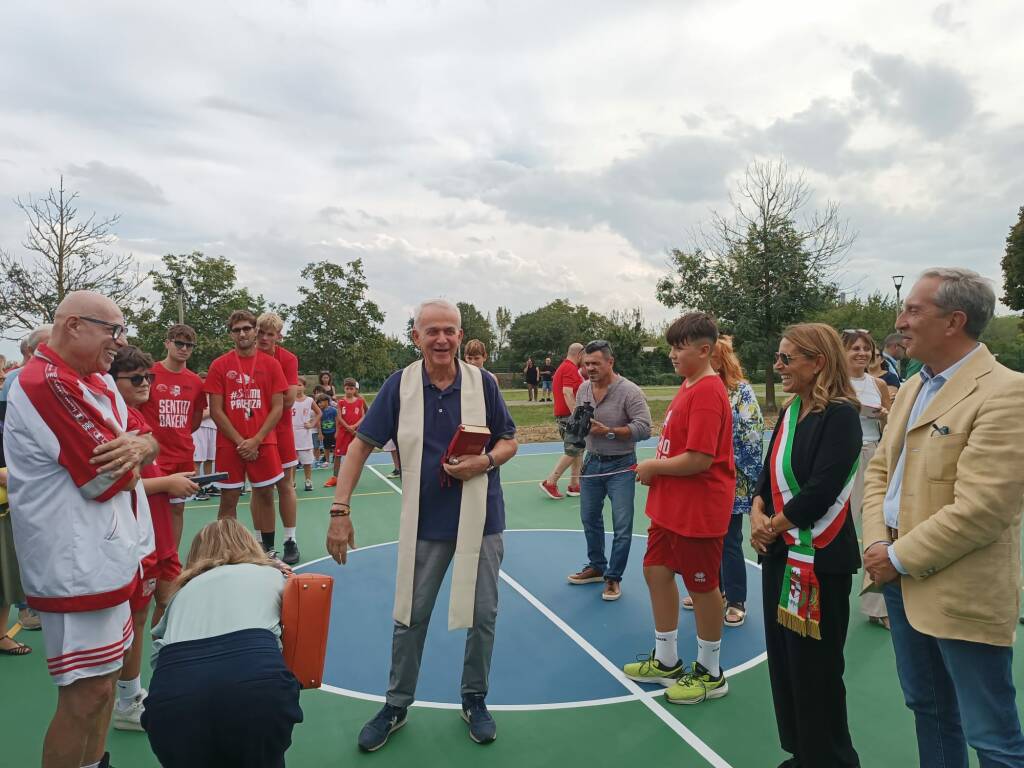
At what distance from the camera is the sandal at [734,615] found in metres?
4.54

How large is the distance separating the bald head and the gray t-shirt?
353cm

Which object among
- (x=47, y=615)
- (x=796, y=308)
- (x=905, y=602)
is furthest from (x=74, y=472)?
(x=796, y=308)

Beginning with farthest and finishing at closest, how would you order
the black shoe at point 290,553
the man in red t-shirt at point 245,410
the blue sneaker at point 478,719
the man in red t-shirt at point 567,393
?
the man in red t-shirt at point 567,393 < the black shoe at point 290,553 < the man in red t-shirt at point 245,410 < the blue sneaker at point 478,719


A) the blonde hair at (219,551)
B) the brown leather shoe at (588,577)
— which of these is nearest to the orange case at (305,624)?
the blonde hair at (219,551)

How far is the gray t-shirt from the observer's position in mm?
5008

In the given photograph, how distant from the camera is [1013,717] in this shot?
6.69ft

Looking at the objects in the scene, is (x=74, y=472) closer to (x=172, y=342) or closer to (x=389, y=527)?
(x=172, y=342)

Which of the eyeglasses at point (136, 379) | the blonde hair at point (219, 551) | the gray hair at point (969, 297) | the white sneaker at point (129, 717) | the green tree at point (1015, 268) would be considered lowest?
the white sneaker at point (129, 717)

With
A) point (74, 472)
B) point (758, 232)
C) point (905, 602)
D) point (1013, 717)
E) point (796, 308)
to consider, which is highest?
point (758, 232)

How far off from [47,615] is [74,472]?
565 mm

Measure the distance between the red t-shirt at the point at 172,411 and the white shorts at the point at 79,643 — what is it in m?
2.33

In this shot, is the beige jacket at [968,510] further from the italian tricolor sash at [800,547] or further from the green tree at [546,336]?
Answer: the green tree at [546,336]

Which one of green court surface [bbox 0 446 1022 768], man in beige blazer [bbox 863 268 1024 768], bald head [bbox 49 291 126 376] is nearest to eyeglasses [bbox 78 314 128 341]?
bald head [bbox 49 291 126 376]

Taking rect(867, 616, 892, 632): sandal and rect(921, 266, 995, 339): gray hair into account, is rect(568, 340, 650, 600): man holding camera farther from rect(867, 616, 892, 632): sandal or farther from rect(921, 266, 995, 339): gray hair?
rect(921, 266, 995, 339): gray hair
